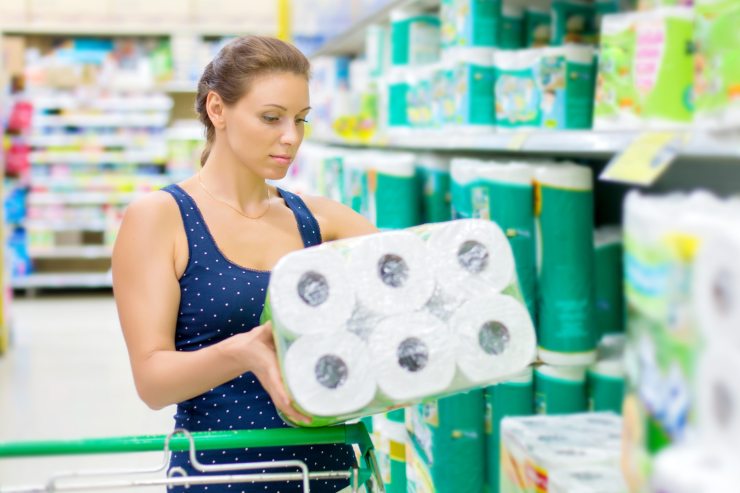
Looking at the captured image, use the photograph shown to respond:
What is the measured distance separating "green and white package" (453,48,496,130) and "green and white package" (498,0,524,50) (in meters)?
0.17

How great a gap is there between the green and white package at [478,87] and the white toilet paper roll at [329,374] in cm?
132

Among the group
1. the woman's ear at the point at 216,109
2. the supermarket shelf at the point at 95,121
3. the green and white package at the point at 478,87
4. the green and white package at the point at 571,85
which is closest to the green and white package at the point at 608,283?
the green and white package at the point at 571,85

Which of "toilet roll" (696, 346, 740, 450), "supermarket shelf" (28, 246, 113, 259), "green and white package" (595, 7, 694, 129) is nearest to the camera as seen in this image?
"toilet roll" (696, 346, 740, 450)

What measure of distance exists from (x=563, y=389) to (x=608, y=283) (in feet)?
0.92

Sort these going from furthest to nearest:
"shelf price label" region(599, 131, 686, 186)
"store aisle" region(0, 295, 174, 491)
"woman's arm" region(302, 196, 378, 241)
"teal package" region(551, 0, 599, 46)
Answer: "store aisle" region(0, 295, 174, 491) < "teal package" region(551, 0, 599, 46) < "woman's arm" region(302, 196, 378, 241) < "shelf price label" region(599, 131, 686, 186)

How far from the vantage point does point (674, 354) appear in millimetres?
843

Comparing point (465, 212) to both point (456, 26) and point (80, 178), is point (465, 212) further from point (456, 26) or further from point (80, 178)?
point (80, 178)

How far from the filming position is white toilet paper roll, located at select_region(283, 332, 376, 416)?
4.09 feet

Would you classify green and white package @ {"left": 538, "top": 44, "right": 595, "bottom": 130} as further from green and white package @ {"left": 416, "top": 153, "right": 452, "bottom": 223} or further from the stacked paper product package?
the stacked paper product package

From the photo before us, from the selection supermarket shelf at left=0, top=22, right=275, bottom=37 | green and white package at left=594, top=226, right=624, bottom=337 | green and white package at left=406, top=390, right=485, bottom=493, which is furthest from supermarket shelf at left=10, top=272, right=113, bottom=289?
green and white package at left=594, top=226, right=624, bottom=337

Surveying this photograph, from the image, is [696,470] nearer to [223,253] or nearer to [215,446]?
[215,446]

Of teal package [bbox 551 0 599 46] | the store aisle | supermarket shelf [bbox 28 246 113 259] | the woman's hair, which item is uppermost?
teal package [bbox 551 0 599 46]

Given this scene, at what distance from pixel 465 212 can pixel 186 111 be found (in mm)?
8007

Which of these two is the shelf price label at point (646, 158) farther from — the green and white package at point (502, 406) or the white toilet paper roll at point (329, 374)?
the green and white package at point (502, 406)
